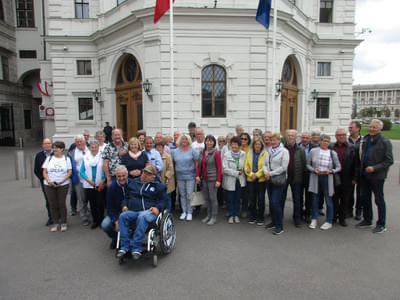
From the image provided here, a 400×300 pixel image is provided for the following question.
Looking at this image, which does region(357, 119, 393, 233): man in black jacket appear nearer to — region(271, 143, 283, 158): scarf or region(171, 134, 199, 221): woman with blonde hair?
region(271, 143, 283, 158): scarf

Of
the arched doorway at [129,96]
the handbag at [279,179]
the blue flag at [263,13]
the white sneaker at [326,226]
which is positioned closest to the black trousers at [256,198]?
the handbag at [279,179]

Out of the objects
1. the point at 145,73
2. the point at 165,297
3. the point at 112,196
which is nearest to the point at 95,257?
the point at 112,196

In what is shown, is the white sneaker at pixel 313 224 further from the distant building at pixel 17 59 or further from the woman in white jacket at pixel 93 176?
the distant building at pixel 17 59

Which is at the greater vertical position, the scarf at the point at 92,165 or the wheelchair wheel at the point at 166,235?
the scarf at the point at 92,165

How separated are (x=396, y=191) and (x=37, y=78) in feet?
109

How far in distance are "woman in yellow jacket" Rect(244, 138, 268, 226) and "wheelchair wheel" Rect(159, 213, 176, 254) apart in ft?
6.85

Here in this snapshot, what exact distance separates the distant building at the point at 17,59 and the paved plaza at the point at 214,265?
80.6 ft

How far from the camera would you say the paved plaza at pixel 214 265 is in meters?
3.51

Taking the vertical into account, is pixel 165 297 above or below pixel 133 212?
below

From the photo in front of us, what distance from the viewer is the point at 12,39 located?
26.3m

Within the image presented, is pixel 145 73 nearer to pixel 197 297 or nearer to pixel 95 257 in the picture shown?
pixel 95 257

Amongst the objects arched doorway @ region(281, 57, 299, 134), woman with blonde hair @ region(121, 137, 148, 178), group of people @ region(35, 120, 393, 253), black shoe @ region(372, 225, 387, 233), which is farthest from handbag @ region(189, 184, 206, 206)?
arched doorway @ region(281, 57, 299, 134)

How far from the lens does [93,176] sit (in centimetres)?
555

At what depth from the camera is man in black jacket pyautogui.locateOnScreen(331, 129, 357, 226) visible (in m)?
5.52
